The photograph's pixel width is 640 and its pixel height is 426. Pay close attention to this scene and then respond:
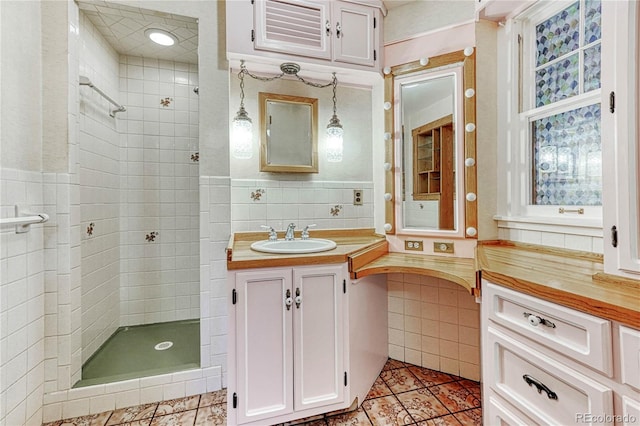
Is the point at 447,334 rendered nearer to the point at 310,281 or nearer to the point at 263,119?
the point at 310,281

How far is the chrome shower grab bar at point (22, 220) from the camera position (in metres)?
1.22

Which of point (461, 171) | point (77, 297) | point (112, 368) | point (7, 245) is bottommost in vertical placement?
point (112, 368)

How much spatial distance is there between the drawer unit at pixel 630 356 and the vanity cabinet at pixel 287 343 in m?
0.97

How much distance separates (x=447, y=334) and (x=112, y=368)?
2.12 meters

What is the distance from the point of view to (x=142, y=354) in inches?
77.2

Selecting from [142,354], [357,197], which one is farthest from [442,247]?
[142,354]

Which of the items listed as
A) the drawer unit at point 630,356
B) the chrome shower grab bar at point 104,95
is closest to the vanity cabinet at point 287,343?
the drawer unit at point 630,356

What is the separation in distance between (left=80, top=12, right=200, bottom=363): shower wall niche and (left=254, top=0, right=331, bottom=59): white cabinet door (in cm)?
107

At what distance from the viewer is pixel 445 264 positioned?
1567 mm

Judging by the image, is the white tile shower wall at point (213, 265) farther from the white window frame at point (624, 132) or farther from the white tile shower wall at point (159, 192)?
the white window frame at point (624, 132)

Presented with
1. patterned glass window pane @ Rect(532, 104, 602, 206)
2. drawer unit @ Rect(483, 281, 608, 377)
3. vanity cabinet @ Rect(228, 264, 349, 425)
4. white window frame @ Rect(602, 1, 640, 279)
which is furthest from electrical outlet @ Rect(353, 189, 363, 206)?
white window frame @ Rect(602, 1, 640, 279)

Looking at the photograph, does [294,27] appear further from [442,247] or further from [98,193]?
[98,193]

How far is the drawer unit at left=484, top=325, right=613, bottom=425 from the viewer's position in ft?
2.60

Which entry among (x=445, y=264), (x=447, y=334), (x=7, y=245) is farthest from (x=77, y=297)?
(x=447, y=334)
